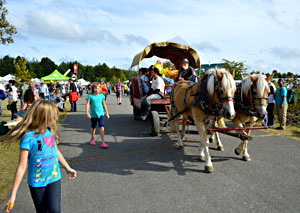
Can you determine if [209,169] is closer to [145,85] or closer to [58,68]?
[145,85]

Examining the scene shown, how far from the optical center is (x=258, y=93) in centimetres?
455

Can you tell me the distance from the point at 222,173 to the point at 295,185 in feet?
3.87

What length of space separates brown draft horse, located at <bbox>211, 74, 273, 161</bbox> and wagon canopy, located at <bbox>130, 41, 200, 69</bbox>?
14.0ft

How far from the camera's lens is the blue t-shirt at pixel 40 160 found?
87.0 inches

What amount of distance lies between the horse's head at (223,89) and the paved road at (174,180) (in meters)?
1.27

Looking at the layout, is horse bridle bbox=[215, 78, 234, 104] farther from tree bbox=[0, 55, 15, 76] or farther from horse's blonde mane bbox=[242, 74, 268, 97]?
tree bbox=[0, 55, 15, 76]

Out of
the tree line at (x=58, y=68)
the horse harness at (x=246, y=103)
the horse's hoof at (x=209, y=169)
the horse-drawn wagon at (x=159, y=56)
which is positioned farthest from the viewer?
the tree line at (x=58, y=68)

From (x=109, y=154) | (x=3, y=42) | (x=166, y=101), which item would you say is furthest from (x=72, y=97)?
(x=109, y=154)

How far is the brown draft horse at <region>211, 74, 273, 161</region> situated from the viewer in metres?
4.52

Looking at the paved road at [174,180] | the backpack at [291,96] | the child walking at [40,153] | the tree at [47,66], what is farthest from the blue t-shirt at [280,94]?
the tree at [47,66]

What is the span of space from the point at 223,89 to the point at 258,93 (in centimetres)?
84

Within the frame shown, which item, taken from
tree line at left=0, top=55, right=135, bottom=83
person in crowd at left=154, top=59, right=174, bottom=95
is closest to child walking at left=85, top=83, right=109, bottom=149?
person in crowd at left=154, top=59, right=174, bottom=95

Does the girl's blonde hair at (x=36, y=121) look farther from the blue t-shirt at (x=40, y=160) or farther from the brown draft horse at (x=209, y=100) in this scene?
the brown draft horse at (x=209, y=100)

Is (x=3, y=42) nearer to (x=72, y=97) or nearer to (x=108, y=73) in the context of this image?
(x=72, y=97)
